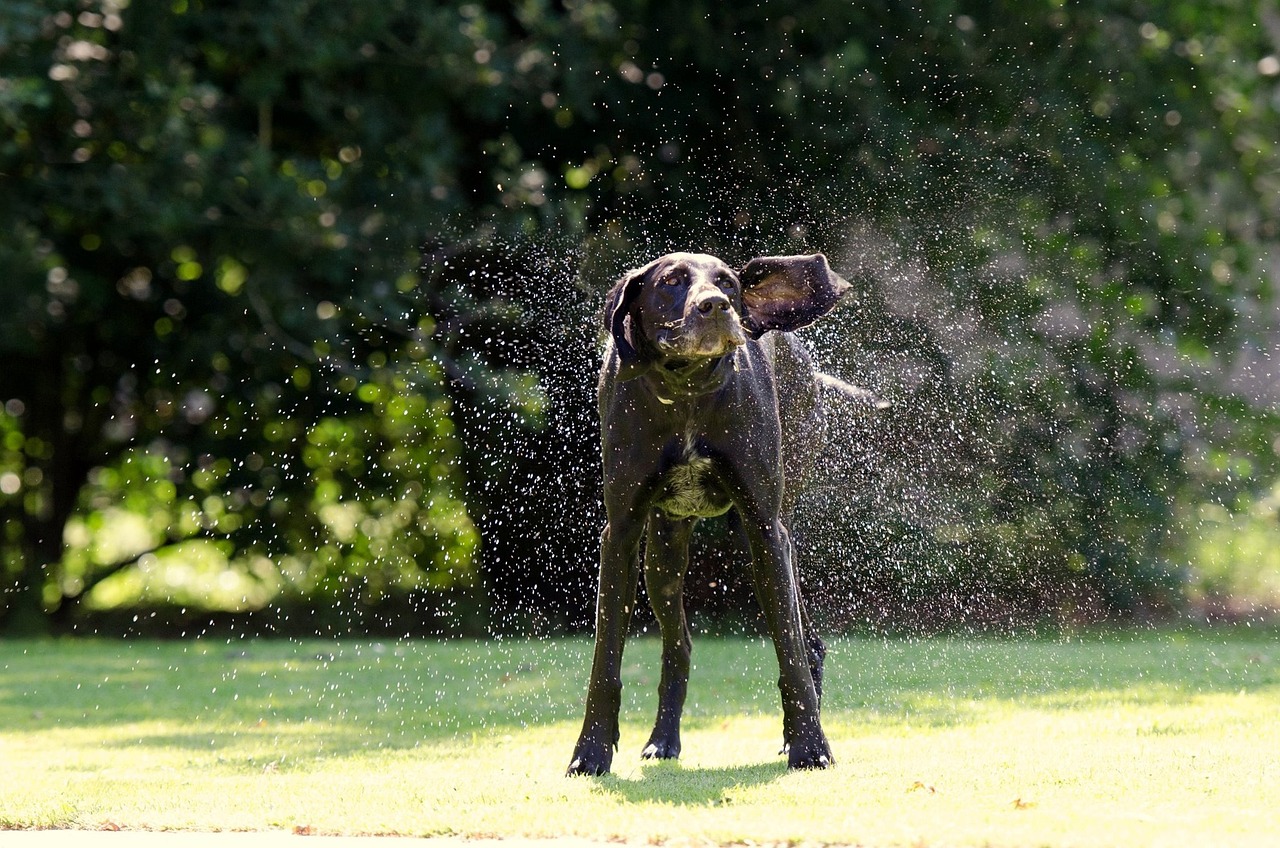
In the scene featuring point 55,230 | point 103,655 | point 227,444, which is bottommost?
point 103,655

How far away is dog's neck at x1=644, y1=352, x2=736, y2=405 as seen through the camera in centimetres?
520

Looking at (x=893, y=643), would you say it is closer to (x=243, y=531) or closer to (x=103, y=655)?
(x=103, y=655)

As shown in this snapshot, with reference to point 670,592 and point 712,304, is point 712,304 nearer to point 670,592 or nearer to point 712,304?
point 712,304

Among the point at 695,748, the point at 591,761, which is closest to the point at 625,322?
the point at 591,761

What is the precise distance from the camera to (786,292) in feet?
18.1

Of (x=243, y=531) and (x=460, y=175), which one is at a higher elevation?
(x=460, y=175)

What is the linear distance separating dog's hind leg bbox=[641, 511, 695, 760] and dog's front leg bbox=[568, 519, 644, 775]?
469 mm

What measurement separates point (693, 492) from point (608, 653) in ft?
2.06

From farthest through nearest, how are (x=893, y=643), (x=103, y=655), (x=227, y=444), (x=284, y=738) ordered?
(x=227, y=444), (x=103, y=655), (x=893, y=643), (x=284, y=738)

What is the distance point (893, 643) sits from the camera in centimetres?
1051

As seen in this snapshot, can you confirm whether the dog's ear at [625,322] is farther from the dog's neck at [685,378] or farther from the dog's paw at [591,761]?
the dog's paw at [591,761]

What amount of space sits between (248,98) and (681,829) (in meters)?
10.6

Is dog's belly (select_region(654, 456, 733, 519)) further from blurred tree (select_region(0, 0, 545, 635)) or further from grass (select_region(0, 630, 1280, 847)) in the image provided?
blurred tree (select_region(0, 0, 545, 635))

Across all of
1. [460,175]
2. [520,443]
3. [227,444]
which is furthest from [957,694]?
[227,444]
